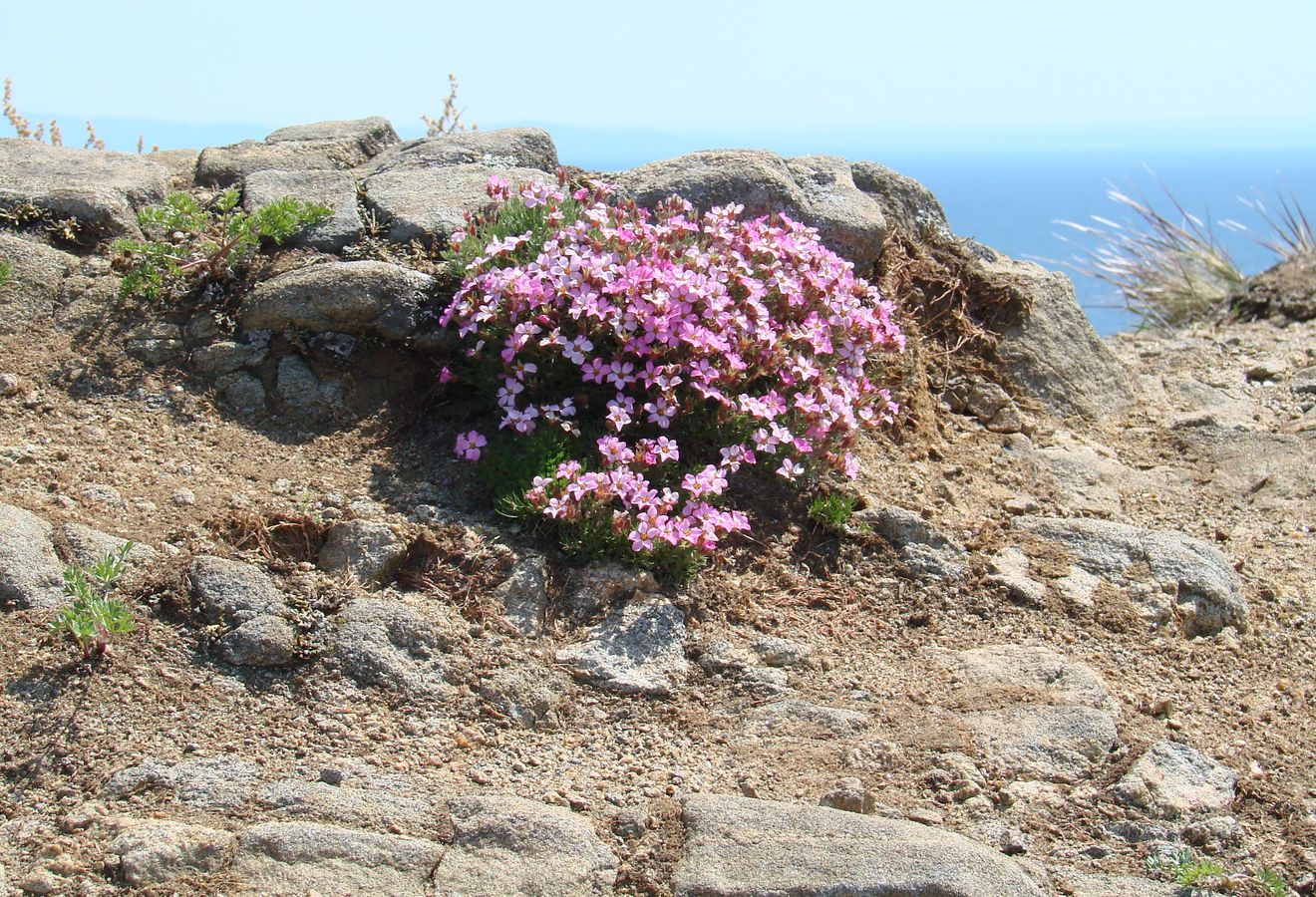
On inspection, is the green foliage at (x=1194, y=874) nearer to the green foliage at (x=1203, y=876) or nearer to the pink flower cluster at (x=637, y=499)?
the green foliage at (x=1203, y=876)

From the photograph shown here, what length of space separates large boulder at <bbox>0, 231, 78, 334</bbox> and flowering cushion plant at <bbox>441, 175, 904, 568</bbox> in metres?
1.76

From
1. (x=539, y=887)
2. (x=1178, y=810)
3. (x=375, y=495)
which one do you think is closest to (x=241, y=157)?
(x=375, y=495)

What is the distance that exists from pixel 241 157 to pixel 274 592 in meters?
3.50

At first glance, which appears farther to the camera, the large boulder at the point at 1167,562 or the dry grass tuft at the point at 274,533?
the large boulder at the point at 1167,562

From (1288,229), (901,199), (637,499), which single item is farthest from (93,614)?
(1288,229)

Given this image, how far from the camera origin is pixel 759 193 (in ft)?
21.4

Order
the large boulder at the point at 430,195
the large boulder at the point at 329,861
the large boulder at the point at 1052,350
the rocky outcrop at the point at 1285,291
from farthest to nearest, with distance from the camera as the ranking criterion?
the rocky outcrop at the point at 1285,291, the large boulder at the point at 1052,350, the large boulder at the point at 430,195, the large boulder at the point at 329,861

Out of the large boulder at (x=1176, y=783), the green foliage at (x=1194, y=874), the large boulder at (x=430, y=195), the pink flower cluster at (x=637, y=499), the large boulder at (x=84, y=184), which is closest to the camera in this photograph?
the green foliage at (x=1194, y=874)

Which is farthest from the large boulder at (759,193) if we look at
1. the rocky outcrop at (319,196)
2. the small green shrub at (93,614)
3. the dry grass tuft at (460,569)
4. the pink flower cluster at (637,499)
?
the small green shrub at (93,614)

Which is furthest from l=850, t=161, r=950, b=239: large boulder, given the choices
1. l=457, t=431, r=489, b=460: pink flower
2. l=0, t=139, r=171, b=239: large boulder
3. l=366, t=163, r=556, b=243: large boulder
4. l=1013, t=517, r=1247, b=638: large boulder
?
l=0, t=139, r=171, b=239: large boulder

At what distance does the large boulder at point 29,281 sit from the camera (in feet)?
17.0

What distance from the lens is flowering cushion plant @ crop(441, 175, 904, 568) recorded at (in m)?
4.54

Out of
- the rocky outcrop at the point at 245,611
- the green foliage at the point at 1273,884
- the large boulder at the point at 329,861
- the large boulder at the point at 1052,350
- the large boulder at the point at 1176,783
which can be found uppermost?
the large boulder at the point at 1052,350

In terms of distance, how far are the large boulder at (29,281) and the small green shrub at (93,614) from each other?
1904 mm
